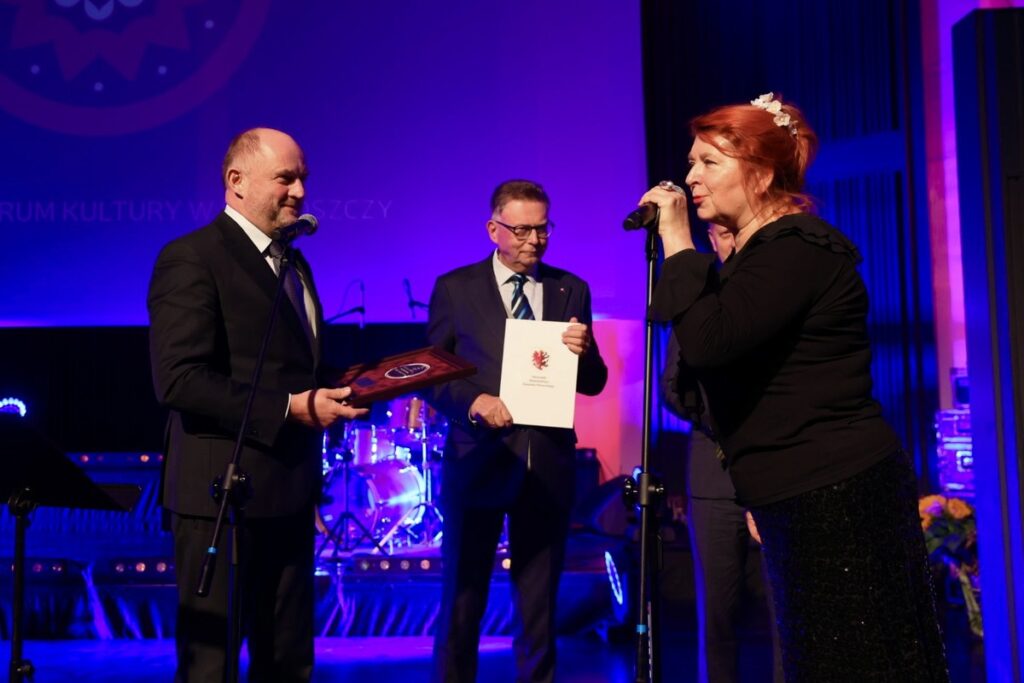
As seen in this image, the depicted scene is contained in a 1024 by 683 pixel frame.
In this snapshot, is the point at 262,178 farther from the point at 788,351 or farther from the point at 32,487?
the point at 788,351

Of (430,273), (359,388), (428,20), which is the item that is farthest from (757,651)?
(428,20)

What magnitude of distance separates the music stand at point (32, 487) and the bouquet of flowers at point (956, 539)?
14.0 ft

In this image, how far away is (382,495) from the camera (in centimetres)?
570

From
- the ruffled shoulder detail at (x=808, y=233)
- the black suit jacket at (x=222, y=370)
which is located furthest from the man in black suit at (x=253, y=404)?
the ruffled shoulder detail at (x=808, y=233)

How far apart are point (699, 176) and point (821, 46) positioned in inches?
185

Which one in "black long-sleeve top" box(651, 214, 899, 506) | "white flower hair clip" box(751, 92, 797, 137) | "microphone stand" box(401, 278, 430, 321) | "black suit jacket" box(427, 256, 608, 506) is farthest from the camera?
"microphone stand" box(401, 278, 430, 321)

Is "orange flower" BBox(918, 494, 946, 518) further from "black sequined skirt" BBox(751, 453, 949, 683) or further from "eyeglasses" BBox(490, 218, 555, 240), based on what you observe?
"black sequined skirt" BBox(751, 453, 949, 683)

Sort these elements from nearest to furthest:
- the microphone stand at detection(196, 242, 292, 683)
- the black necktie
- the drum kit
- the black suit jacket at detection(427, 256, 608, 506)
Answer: the microphone stand at detection(196, 242, 292, 683)
the black necktie
the black suit jacket at detection(427, 256, 608, 506)
the drum kit

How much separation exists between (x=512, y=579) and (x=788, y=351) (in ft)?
5.74

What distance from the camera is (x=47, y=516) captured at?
5773 millimetres

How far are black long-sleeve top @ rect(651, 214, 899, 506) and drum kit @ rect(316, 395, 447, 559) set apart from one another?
3690mm

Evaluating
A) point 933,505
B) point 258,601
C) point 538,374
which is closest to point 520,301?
point 538,374

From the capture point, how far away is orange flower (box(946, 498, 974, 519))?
5.46 meters

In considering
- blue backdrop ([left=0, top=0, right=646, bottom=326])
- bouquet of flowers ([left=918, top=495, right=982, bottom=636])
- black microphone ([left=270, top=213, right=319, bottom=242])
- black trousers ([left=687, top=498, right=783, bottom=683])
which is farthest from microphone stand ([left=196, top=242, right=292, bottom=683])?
bouquet of flowers ([left=918, top=495, right=982, bottom=636])
